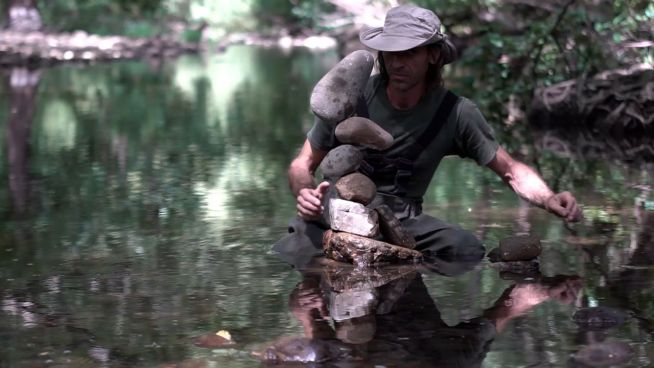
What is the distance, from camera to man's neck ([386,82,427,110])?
6.16 m

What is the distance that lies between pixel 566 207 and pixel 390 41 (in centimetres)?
112

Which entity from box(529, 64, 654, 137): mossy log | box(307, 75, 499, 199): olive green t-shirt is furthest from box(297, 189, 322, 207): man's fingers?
box(529, 64, 654, 137): mossy log

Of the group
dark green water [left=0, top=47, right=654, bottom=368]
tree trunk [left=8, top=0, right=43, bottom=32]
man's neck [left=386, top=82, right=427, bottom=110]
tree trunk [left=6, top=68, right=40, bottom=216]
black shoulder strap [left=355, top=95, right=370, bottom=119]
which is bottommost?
tree trunk [left=8, top=0, right=43, bottom=32]

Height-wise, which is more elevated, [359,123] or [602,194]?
[359,123]

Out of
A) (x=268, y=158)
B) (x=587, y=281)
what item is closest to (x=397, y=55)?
(x=587, y=281)

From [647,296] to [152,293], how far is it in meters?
2.18

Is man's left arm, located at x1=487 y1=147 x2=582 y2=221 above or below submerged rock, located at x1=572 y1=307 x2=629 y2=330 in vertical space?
above

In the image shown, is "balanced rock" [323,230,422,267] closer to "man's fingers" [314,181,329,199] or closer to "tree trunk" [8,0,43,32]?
"man's fingers" [314,181,329,199]

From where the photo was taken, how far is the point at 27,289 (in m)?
5.76

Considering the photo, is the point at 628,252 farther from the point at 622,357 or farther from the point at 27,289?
the point at 27,289

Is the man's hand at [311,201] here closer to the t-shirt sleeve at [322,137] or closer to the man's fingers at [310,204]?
the man's fingers at [310,204]

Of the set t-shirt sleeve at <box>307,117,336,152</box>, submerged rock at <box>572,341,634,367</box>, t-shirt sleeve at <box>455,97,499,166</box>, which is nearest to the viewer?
submerged rock at <box>572,341,634,367</box>

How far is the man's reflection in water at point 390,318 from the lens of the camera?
177 inches

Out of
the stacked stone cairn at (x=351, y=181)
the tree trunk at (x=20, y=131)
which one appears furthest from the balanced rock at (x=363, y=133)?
the tree trunk at (x=20, y=131)
